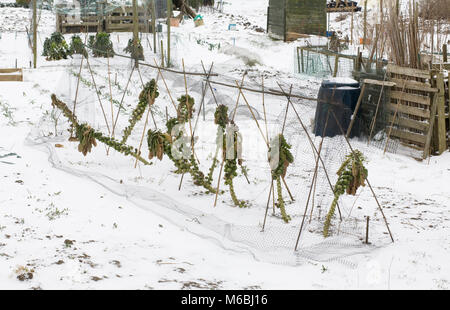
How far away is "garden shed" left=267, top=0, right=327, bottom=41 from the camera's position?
17.5m

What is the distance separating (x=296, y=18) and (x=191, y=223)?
1370 cm

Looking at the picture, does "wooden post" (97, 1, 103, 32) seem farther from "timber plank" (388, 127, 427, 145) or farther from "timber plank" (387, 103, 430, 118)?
"timber plank" (388, 127, 427, 145)

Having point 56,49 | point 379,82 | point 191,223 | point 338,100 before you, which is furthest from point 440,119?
point 56,49

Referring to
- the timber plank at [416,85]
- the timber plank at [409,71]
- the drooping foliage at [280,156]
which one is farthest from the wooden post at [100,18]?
the drooping foliage at [280,156]

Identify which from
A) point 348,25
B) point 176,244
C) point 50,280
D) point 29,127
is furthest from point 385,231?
point 348,25

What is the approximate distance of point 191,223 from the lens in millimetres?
5035

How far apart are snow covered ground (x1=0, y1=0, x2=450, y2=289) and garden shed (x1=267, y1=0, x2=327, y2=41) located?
364 inches

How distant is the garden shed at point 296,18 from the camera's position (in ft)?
57.5

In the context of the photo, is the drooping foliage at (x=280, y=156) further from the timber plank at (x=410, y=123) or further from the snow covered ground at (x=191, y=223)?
the timber plank at (x=410, y=123)

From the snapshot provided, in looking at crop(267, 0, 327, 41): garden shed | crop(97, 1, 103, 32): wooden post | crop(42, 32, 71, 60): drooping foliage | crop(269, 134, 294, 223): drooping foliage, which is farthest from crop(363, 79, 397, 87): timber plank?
crop(97, 1, 103, 32): wooden post

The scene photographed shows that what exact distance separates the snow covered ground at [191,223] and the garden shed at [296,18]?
364 inches

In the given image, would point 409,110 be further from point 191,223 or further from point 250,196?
point 191,223

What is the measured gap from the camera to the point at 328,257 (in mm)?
4383
